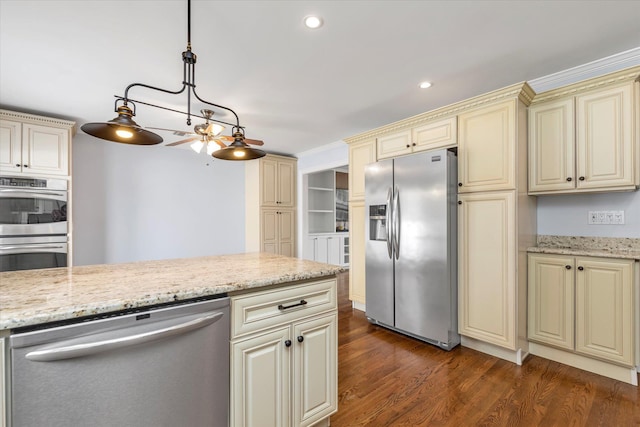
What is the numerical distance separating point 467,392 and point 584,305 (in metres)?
1.16

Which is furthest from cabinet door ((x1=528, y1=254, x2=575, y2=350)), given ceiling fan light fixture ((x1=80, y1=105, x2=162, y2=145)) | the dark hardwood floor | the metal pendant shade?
ceiling fan light fixture ((x1=80, y1=105, x2=162, y2=145))

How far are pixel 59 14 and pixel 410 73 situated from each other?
2.44 m

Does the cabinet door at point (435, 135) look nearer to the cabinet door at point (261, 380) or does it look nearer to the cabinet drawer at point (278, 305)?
the cabinet drawer at point (278, 305)

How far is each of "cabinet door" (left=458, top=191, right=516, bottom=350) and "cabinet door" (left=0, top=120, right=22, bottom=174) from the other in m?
4.52

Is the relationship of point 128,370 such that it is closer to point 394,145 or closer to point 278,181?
point 394,145

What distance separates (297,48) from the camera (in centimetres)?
211

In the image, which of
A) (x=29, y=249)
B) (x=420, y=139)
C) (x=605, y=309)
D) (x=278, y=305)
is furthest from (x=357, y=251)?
(x=29, y=249)

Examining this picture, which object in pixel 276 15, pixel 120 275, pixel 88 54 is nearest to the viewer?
pixel 120 275

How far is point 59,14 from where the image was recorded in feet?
5.67

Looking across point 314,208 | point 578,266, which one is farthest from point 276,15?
point 314,208

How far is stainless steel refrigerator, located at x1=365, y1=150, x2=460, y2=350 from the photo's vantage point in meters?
2.57

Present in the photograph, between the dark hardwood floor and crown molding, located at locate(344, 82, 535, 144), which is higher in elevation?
crown molding, located at locate(344, 82, 535, 144)

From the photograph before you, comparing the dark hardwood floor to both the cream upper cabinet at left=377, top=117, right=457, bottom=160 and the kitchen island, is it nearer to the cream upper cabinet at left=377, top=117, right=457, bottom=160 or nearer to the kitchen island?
the kitchen island

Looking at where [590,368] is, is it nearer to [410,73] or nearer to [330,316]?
[330,316]
